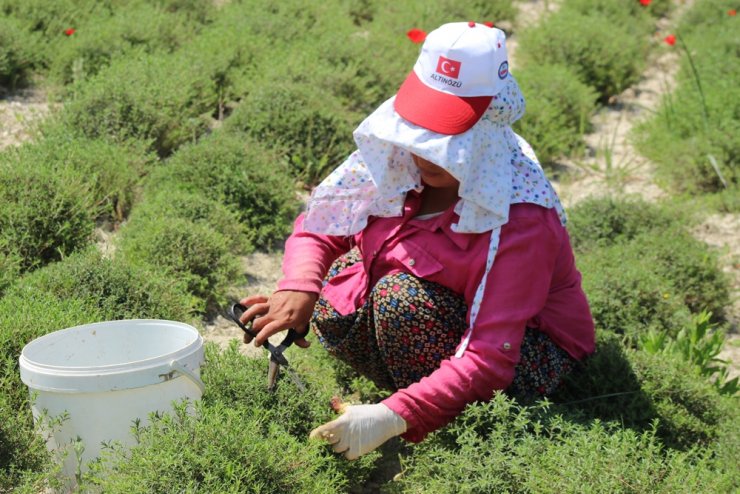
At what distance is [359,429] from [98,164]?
2.16 meters

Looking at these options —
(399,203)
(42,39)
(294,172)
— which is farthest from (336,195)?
(42,39)

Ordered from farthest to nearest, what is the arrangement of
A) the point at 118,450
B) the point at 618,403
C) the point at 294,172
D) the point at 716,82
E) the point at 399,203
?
the point at 716,82 < the point at 294,172 < the point at 618,403 < the point at 399,203 < the point at 118,450

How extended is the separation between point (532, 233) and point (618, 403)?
2.36 feet

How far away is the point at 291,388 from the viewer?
2646mm

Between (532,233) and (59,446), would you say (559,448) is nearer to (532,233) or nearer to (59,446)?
(532,233)

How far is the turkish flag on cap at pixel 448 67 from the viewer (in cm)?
243

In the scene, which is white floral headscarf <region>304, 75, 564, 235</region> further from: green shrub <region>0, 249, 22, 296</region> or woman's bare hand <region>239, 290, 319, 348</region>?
green shrub <region>0, 249, 22, 296</region>

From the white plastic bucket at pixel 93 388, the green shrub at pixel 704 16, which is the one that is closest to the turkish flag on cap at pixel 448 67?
the white plastic bucket at pixel 93 388

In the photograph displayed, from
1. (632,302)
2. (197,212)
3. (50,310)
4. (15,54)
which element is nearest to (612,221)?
(632,302)

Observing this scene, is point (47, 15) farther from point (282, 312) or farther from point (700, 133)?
point (700, 133)

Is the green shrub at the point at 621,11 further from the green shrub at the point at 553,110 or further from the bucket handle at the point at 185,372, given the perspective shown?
the bucket handle at the point at 185,372

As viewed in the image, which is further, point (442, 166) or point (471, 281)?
point (471, 281)

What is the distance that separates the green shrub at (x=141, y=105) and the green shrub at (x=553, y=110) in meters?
1.86

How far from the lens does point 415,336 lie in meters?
2.64
